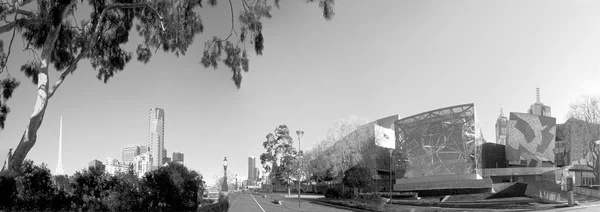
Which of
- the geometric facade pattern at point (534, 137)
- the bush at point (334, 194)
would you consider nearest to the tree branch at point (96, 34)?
the bush at point (334, 194)

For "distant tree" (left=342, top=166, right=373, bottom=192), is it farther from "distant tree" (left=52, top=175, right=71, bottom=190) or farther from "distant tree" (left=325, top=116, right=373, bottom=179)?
"distant tree" (left=52, top=175, right=71, bottom=190)

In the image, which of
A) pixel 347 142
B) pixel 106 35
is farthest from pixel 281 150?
pixel 106 35

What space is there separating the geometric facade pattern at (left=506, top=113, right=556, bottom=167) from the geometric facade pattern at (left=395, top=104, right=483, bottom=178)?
58.9 ft

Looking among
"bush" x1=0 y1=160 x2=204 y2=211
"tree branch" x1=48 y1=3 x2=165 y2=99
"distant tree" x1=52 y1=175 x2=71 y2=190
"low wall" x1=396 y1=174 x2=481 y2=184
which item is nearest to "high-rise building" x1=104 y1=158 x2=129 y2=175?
"bush" x1=0 y1=160 x2=204 y2=211

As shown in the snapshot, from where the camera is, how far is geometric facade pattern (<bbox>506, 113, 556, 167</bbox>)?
8731 cm

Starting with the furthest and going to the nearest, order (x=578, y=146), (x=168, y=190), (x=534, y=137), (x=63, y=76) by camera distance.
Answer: (x=534, y=137)
(x=578, y=146)
(x=63, y=76)
(x=168, y=190)

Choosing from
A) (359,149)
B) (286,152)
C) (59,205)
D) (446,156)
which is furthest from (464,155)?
(59,205)

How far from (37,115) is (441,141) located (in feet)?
219

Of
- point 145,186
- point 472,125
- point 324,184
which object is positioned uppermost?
point 472,125

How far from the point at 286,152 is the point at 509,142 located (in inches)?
1761

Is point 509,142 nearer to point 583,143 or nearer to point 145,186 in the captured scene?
point 583,143

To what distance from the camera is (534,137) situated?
87438 mm

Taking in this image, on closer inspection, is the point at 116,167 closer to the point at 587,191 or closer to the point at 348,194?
the point at 348,194

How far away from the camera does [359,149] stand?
69.7m
